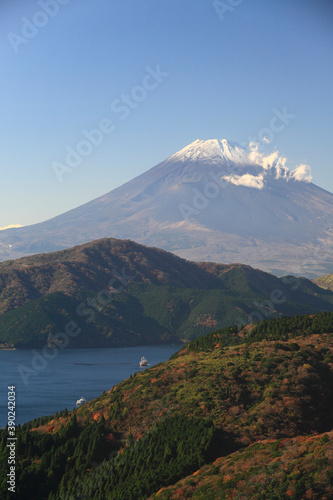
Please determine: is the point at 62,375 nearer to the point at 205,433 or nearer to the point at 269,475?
the point at 205,433

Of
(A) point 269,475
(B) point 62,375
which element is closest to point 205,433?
(A) point 269,475

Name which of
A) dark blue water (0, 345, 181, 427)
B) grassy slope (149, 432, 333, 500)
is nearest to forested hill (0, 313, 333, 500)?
grassy slope (149, 432, 333, 500)

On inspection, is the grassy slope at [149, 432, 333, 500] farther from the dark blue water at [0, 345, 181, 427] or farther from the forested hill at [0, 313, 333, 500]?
the dark blue water at [0, 345, 181, 427]

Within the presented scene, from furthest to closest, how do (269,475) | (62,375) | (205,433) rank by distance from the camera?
(62,375) < (205,433) < (269,475)

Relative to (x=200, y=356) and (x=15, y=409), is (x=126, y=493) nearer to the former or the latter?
(x=200, y=356)

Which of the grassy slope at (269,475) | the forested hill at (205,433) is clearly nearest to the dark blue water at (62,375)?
the forested hill at (205,433)
